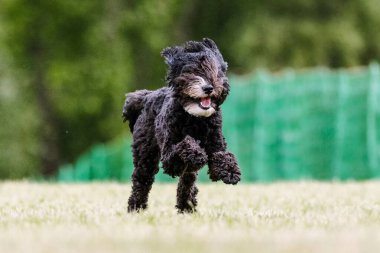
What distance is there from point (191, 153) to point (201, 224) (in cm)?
60

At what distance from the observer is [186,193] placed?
329 inches

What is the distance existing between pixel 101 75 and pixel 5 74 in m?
3.30

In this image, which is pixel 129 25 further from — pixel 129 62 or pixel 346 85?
pixel 346 85

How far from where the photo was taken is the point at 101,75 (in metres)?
28.4

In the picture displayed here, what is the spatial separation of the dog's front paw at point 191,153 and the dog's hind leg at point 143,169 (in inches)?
42.4

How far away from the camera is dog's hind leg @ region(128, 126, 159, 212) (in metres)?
8.41

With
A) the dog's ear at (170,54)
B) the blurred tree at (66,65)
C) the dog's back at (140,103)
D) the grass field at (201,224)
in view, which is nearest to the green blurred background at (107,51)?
the blurred tree at (66,65)

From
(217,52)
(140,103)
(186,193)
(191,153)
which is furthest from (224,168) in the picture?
(140,103)

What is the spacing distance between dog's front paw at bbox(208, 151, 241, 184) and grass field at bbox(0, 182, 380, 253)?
0.31m

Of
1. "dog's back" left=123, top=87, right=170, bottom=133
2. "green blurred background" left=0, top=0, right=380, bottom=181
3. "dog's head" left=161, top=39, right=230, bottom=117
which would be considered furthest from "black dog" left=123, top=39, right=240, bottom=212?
"green blurred background" left=0, top=0, right=380, bottom=181

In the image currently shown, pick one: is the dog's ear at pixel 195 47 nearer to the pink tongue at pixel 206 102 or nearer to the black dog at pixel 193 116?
the black dog at pixel 193 116

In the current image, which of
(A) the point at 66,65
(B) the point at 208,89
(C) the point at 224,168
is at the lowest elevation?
(C) the point at 224,168

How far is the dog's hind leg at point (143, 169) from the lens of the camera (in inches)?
331

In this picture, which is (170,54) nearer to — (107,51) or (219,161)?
(219,161)
